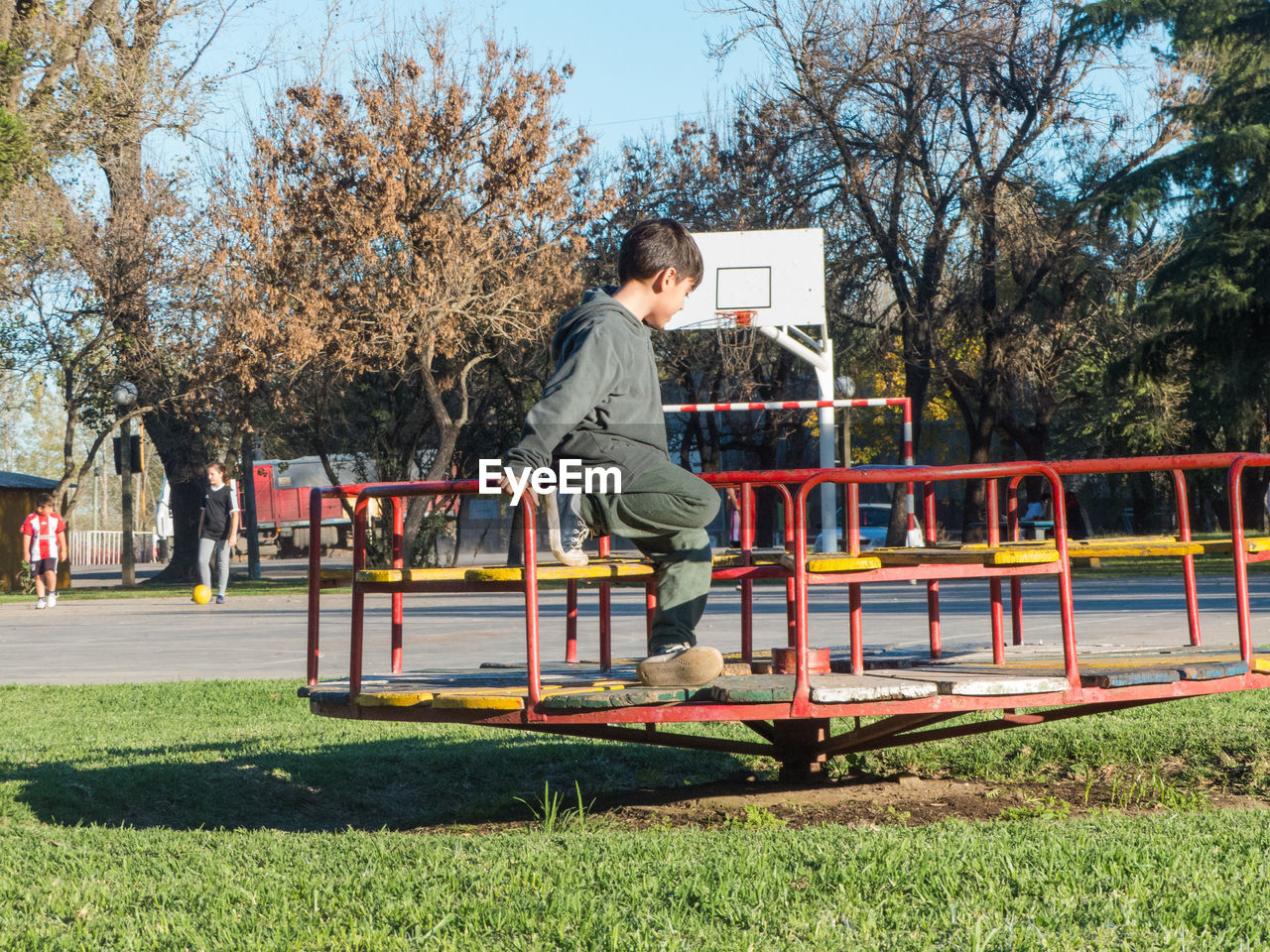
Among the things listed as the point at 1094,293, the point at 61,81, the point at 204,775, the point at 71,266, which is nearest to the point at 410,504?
the point at 71,266

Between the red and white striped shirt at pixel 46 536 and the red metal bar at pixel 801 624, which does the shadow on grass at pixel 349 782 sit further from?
the red and white striped shirt at pixel 46 536

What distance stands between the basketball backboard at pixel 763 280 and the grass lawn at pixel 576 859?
14.2 meters

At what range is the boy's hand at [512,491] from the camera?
3.90 meters

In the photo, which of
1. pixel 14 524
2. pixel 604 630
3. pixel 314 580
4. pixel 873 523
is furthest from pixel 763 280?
pixel 873 523

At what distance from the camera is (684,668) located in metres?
4.39

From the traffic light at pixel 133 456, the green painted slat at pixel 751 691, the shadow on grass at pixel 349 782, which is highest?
the traffic light at pixel 133 456

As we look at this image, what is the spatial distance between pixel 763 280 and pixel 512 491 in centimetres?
1751

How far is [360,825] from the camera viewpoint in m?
6.07

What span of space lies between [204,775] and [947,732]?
3.51 m

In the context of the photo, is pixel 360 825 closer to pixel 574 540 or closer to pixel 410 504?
pixel 574 540

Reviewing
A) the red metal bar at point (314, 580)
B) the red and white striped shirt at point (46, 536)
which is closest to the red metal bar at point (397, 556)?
the red metal bar at point (314, 580)

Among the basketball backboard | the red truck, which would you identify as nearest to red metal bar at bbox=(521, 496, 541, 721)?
the basketball backboard

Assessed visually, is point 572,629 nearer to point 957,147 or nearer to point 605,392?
point 605,392

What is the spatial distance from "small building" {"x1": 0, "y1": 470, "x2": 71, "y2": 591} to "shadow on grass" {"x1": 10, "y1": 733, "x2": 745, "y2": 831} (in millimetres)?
25364
